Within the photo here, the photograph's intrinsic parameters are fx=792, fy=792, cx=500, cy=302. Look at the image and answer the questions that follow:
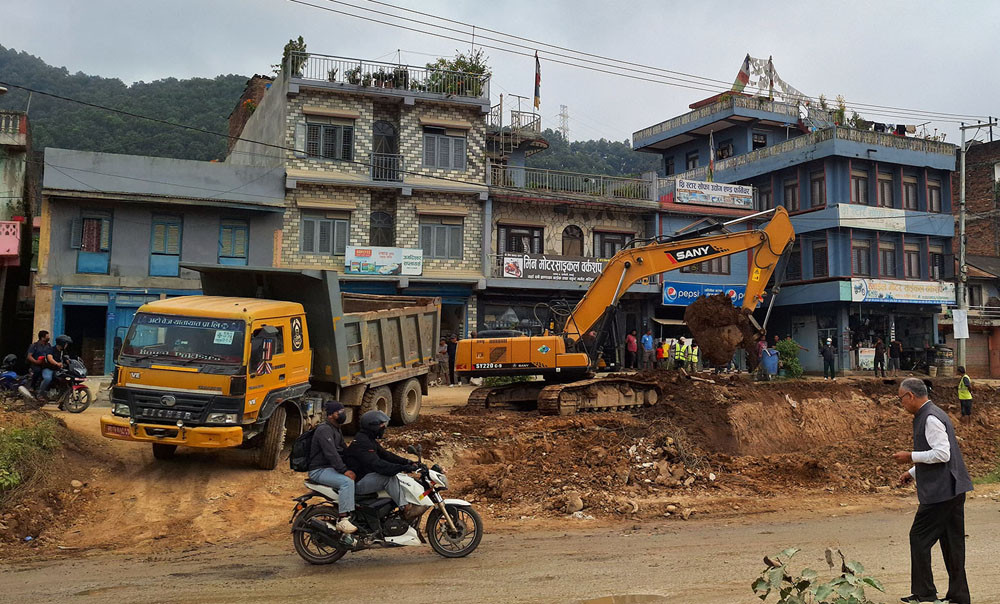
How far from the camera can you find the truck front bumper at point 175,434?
34.4ft

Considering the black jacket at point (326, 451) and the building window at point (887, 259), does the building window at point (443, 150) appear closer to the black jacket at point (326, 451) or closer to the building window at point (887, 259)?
the building window at point (887, 259)

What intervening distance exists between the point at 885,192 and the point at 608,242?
1360 centimetres

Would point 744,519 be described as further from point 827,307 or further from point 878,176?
point 878,176

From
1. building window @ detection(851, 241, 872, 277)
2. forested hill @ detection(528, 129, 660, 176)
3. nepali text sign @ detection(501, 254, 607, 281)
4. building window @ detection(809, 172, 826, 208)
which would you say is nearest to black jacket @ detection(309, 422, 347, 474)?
nepali text sign @ detection(501, 254, 607, 281)

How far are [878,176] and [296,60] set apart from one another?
25693mm

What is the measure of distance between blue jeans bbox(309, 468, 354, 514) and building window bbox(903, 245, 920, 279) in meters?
34.9

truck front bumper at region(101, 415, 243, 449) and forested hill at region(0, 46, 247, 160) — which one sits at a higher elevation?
forested hill at region(0, 46, 247, 160)

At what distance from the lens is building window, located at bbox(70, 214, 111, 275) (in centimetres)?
2595

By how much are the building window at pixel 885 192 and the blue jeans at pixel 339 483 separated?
112ft

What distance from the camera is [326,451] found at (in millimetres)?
7801

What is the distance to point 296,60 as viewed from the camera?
28.8 m

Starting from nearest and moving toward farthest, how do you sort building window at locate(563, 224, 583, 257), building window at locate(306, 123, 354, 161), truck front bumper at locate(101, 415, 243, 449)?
truck front bumper at locate(101, 415, 243, 449) < building window at locate(306, 123, 354, 161) < building window at locate(563, 224, 583, 257)

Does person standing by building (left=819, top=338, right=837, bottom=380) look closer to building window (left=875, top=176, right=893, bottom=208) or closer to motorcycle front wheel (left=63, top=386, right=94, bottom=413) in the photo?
building window (left=875, top=176, right=893, bottom=208)

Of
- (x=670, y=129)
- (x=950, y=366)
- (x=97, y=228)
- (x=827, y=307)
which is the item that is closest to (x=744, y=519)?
(x=97, y=228)
